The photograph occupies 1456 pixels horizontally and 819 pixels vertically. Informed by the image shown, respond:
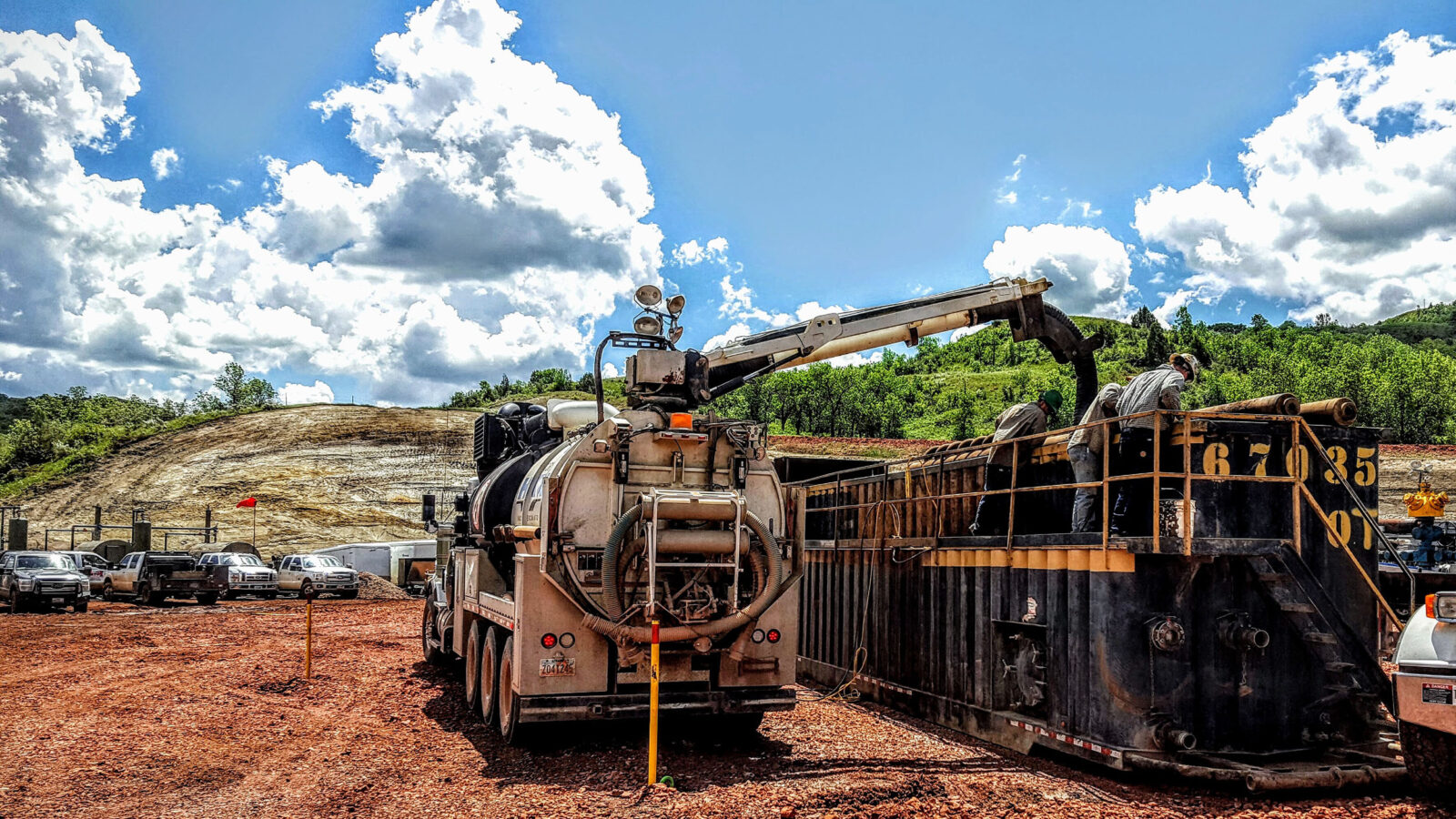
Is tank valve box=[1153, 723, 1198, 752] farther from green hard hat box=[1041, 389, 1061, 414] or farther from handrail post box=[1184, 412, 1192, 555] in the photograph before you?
green hard hat box=[1041, 389, 1061, 414]

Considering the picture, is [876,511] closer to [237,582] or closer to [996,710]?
[996,710]

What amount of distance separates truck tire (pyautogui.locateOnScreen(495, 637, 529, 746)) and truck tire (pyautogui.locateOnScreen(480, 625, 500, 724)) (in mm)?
115

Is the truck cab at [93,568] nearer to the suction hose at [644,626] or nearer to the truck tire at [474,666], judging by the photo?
the truck tire at [474,666]

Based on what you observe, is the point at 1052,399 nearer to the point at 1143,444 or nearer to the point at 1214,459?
the point at 1143,444

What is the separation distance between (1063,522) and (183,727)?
9370 millimetres

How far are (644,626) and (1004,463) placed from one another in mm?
4195

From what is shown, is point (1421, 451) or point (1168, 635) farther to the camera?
point (1421, 451)

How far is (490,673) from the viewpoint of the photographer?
11023 mm

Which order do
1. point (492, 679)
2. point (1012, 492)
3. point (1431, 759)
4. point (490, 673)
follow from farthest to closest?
point (490, 673)
point (492, 679)
point (1012, 492)
point (1431, 759)

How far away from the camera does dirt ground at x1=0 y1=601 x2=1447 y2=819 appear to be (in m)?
7.62

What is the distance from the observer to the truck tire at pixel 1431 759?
7.04 m

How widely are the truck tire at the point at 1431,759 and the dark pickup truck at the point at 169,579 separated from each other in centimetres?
3077

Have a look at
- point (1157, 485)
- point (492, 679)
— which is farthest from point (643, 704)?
point (1157, 485)

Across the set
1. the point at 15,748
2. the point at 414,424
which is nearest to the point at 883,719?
the point at 15,748
